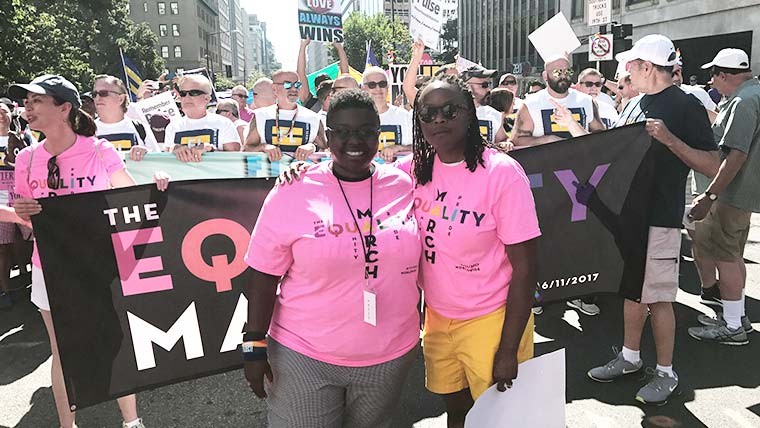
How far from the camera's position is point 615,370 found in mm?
3848

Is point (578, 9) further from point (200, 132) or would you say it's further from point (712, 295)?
point (200, 132)

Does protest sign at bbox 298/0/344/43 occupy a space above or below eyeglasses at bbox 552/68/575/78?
above

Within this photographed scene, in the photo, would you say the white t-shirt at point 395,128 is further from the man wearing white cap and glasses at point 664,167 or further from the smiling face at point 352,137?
the smiling face at point 352,137

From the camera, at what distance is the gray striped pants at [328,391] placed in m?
2.18

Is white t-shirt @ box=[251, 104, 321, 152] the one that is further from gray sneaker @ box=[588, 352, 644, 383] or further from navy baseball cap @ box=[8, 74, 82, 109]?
gray sneaker @ box=[588, 352, 644, 383]

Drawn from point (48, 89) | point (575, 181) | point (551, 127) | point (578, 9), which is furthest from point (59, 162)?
point (578, 9)

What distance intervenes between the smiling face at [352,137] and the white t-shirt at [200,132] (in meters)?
3.26

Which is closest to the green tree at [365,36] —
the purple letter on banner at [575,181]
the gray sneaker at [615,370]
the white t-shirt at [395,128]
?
the white t-shirt at [395,128]

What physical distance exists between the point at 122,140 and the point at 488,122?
10.9 feet

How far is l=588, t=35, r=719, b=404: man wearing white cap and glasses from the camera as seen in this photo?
10.9ft

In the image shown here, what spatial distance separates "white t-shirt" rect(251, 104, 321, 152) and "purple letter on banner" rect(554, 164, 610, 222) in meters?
2.66

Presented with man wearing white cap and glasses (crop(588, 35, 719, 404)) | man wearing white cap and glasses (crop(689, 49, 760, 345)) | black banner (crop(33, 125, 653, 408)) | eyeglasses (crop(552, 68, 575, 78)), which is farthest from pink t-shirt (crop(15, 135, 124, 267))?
man wearing white cap and glasses (crop(689, 49, 760, 345))

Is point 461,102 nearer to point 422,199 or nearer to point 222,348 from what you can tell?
point 422,199

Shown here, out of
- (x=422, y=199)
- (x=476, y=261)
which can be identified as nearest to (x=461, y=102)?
(x=422, y=199)
